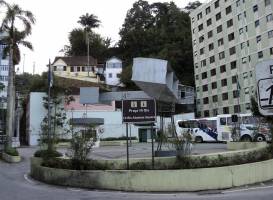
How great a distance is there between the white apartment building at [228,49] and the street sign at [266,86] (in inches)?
2434

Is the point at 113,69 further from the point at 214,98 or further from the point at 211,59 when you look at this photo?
the point at 214,98

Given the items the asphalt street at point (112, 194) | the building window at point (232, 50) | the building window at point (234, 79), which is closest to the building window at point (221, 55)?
the building window at point (232, 50)

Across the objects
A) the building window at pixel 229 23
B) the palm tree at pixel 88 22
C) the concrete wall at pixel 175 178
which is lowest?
the concrete wall at pixel 175 178

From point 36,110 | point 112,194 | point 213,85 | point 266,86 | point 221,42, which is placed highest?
point 221,42

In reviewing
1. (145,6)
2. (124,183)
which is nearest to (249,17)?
(145,6)

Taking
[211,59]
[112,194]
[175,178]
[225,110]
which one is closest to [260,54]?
[225,110]

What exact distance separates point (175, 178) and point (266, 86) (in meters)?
11.2

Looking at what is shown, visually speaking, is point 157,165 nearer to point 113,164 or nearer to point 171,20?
point 113,164

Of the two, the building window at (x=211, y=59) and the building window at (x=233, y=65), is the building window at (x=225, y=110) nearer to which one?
the building window at (x=233, y=65)

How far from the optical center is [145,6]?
4316 inches

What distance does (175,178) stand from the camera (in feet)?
48.8

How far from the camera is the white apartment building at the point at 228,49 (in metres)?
69.5

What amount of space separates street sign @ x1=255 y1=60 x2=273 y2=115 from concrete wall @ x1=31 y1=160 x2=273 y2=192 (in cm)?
1113

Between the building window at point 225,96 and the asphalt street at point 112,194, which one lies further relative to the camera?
the building window at point 225,96
